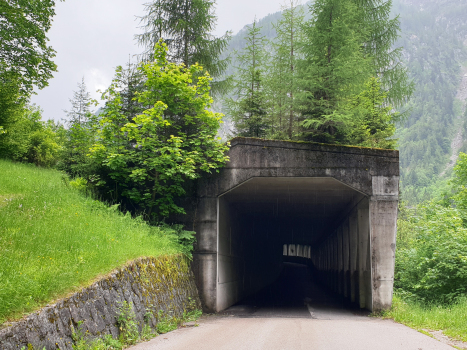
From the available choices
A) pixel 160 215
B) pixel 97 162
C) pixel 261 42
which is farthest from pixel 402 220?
pixel 97 162

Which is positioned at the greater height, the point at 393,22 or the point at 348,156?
the point at 393,22

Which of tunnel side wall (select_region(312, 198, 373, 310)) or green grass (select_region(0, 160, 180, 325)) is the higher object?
green grass (select_region(0, 160, 180, 325))

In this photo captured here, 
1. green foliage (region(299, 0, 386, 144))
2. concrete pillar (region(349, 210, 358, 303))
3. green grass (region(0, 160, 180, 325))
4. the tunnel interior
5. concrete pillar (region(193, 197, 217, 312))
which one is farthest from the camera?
concrete pillar (region(349, 210, 358, 303))

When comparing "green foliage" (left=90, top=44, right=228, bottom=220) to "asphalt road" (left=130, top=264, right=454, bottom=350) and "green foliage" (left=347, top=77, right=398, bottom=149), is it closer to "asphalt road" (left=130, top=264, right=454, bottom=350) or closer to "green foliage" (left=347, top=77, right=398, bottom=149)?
"asphalt road" (left=130, top=264, right=454, bottom=350)

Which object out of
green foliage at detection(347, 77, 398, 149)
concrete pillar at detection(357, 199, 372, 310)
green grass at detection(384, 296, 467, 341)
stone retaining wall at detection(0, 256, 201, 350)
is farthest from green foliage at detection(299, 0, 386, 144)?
stone retaining wall at detection(0, 256, 201, 350)

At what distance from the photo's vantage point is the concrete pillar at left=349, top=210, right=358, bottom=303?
15.7 m

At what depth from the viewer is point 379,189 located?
41.7 ft

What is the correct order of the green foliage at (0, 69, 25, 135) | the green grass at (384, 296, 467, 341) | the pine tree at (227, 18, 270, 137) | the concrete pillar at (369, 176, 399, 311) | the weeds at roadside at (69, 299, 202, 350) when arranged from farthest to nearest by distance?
the pine tree at (227, 18, 270, 137)
the green foliage at (0, 69, 25, 135)
the concrete pillar at (369, 176, 399, 311)
the green grass at (384, 296, 467, 341)
the weeds at roadside at (69, 299, 202, 350)

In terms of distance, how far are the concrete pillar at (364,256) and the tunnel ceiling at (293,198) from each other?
2.02 ft

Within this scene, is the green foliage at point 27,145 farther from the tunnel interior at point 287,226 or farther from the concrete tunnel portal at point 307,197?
the tunnel interior at point 287,226

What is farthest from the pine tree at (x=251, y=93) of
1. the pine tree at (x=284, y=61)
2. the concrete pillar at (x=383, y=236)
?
the concrete pillar at (x=383, y=236)

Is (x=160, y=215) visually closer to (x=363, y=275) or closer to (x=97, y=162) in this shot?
(x=97, y=162)

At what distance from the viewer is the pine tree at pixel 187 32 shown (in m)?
18.0

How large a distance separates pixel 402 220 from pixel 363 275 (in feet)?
45.8
